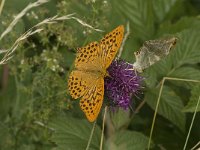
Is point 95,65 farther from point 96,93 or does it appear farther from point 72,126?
point 72,126

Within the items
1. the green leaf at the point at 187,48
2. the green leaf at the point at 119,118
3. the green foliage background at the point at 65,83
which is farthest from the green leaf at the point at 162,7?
the green leaf at the point at 119,118

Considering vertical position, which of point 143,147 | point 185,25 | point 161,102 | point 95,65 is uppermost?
point 185,25

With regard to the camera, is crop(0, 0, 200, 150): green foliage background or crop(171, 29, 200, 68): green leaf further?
crop(171, 29, 200, 68): green leaf

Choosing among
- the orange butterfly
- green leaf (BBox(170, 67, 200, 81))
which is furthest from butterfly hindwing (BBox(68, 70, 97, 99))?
green leaf (BBox(170, 67, 200, 81))

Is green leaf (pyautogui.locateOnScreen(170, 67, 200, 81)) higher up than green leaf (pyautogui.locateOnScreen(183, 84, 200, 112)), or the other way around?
green leaf (pyautogui.locateOnScreen(170, 67, 200, 81))

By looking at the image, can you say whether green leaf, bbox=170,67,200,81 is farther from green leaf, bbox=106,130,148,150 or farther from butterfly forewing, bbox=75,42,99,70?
butterfly forewing, bbox=75,42,99,70

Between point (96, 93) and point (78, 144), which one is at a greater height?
point (96, 93)

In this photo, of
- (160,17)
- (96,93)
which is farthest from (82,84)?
(160,17)
